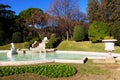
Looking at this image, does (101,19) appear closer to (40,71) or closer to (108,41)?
(108,41)

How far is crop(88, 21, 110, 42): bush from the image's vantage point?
29359mm

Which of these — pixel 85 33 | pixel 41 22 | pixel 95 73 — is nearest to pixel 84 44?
A: pixel 85 33

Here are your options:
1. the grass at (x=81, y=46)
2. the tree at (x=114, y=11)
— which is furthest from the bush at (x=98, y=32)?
the tree at (x=114, y=11)

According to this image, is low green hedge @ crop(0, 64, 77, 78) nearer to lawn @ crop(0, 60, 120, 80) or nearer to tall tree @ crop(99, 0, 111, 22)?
lawn @ crop(0, 60, 120, 80)

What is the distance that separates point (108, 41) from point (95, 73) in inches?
175

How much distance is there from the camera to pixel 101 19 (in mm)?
37625

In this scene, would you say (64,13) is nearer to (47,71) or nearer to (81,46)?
(81,46)

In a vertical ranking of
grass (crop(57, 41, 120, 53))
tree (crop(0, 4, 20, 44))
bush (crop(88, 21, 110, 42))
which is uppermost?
tree (crop(0, 4, 20, 44))

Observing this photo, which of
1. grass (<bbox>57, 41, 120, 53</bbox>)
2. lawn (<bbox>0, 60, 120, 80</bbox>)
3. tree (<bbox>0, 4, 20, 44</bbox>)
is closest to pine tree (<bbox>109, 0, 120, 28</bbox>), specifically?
grass (<bbox>57, 41, 120, 53</bbox>)

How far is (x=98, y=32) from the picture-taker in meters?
29.8

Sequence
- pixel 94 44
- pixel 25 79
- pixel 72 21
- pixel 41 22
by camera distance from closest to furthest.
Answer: pixel 25 79 → pixel 94 44 → pixel 72 21 → pixel 41 22

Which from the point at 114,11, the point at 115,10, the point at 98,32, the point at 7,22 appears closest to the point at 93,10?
the point at 114,11

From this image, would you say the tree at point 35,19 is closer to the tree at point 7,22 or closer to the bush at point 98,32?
the tree at point 7,22

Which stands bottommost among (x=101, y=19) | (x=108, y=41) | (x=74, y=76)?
(x=74, y=76)
